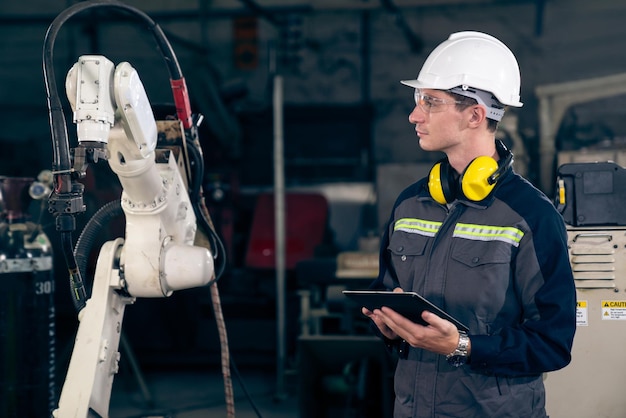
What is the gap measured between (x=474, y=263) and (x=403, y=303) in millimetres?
240

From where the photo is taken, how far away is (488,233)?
1.73 meters

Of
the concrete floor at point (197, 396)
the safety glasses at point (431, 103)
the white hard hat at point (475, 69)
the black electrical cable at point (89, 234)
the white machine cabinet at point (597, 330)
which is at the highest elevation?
the white hard hat at point (475, 69)

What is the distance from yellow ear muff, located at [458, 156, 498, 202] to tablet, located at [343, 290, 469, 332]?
12.5 inches

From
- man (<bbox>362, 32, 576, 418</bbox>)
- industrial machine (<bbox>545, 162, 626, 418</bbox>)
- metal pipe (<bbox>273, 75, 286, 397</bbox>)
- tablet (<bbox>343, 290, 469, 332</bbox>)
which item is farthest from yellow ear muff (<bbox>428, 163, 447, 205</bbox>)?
metal pipe (<bbox>273, 75, 286, 397</bbox>)

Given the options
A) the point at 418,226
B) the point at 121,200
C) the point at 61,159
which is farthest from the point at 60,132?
the point at 418,226

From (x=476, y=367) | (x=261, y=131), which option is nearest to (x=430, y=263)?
(x=476, y=367)

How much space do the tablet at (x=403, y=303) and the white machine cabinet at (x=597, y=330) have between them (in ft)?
3.52

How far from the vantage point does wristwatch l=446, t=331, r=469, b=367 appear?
63.9 inches

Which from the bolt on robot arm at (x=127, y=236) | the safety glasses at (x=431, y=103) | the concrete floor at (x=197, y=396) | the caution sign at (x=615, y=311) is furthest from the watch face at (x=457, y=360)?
the concrete floor at (x=197, y=396)

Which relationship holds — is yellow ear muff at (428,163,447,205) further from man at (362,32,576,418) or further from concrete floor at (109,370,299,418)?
concrete floor at (109,370,299,418)

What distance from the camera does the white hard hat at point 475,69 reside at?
1.84 m

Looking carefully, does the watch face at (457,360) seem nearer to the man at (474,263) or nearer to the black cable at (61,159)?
the man at (474,263)

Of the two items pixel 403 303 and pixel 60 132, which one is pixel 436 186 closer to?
pixel 403 303

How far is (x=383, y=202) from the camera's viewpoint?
5.23m
